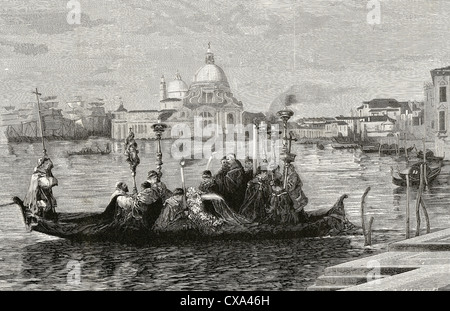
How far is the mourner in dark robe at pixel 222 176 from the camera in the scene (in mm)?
9578

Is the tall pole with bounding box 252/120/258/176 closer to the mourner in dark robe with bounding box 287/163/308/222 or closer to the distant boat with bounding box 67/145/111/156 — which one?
the mourner in dark robe with bounding box 287/163/308/222

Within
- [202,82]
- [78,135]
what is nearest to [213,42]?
[202,82]

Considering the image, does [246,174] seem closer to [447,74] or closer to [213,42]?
[213,42]

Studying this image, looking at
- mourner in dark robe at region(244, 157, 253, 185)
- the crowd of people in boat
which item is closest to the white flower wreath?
the crowd of people in boat

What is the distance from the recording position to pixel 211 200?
951cm

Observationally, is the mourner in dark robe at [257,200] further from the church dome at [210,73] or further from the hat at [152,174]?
the church dome at [210,73]

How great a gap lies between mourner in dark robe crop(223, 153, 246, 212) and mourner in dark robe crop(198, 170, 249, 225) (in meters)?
0.11

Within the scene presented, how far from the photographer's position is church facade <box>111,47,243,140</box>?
9.50m

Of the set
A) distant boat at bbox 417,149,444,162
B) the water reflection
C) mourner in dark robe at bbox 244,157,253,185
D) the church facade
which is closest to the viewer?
the water reflection

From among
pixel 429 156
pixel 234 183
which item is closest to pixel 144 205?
Answer: pixel 234 183

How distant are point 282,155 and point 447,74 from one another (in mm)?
1885

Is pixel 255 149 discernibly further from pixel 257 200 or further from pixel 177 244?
pixel 177 244

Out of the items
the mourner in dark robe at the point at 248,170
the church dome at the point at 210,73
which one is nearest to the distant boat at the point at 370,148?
the mourner in dark robe at the point at 248,170

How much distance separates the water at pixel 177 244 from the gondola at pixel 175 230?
0.07 meters
